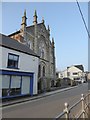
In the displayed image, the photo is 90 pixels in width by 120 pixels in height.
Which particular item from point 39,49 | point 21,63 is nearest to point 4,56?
point 21,63

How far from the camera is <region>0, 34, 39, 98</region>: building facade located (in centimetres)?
1894

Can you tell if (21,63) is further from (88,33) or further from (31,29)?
(31,29)

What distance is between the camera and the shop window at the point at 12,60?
20.2 m

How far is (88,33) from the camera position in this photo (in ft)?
36.7

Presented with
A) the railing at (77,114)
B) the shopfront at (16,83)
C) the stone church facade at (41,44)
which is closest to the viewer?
the railing at (77,114)

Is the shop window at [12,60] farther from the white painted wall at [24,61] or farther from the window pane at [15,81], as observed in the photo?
the window pane at [15,81]

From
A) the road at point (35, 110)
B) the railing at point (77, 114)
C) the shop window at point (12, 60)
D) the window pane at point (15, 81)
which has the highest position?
the shop window at point (12, 60)

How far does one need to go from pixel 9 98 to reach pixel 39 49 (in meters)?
23.8

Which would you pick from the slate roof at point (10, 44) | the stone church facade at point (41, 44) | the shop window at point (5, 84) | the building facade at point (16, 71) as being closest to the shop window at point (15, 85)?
the building facade at point (16, 71)

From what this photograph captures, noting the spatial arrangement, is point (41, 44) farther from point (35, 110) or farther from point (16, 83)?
point (35, 110)

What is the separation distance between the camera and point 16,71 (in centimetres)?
2075

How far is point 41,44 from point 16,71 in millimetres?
23179

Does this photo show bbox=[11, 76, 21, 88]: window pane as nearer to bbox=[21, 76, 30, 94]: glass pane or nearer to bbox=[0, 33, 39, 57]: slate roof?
bbox=[21, 76, 30, 94]: glass pane

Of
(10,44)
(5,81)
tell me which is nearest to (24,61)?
(10,44)
